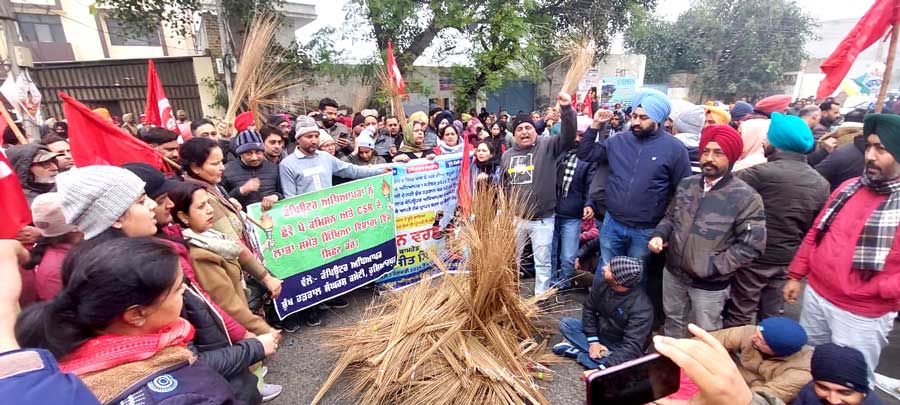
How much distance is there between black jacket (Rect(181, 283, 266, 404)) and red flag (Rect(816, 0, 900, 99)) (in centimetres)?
435

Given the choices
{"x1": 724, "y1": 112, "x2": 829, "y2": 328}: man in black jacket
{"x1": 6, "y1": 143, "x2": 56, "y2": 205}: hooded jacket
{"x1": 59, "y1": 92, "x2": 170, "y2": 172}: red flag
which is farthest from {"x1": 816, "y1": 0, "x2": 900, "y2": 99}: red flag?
{"x1": 6, "y1": 143, "x2": 56, "y2": 205}: hooded jacket

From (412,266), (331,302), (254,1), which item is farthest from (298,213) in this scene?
(254,1)

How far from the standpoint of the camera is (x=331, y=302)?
3.66 metres

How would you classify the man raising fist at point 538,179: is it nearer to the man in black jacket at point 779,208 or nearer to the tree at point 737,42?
the man in black jacket at point 779,208

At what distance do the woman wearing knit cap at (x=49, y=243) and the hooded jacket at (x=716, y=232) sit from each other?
305 cm

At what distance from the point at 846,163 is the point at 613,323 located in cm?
244

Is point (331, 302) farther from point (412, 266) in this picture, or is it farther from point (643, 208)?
point (643, 208)

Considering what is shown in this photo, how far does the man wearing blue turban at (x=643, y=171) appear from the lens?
9.29 ft

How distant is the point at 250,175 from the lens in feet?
10.8

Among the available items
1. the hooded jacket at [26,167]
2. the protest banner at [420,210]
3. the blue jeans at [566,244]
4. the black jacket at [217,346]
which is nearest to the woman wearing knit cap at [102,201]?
the black jacket at [217,346]

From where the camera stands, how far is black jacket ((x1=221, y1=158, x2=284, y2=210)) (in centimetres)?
318

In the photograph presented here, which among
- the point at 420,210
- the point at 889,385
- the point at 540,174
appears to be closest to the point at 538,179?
the point at 540,174

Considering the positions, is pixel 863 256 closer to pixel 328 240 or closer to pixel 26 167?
pixel 328 240

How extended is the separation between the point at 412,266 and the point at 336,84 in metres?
9.69
